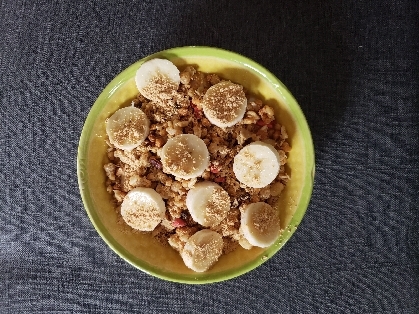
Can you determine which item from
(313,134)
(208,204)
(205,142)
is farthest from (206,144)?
(313,134)

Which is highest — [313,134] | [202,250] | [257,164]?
[313,134]

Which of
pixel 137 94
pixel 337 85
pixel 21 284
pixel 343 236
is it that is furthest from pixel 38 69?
pixel 343 236

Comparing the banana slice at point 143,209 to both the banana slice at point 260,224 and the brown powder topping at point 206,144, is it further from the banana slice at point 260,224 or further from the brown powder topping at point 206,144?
the banana slice at point 260,224

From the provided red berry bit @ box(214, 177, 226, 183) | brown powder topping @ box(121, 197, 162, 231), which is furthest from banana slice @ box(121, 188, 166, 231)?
red berry bit @ box(214, 177, 226, 183)

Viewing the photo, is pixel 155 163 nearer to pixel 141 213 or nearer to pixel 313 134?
pixel 141 213

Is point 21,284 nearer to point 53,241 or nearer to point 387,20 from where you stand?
point 53,241
